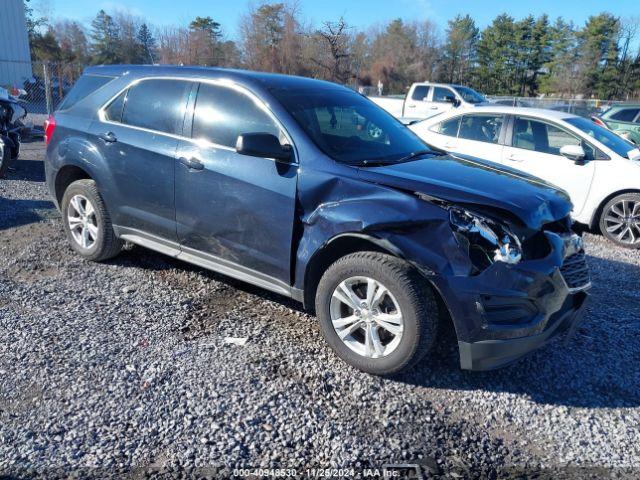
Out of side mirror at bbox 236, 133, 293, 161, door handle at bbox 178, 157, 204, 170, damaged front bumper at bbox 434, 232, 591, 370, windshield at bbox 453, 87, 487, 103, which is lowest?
damaged front bumper at bbox 434, 232, 591, 370

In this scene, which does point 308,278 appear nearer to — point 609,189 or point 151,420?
point 151,420

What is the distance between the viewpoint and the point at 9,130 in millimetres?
9398

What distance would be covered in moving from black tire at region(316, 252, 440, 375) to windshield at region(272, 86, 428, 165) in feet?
2.62

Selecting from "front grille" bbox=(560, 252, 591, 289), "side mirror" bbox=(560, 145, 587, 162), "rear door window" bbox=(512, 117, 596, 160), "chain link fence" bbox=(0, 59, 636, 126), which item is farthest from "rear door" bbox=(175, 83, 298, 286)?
"chain link fence" bbox=(0, 59, 636, 126)

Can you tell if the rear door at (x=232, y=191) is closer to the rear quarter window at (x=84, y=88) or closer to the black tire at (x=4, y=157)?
the rear quarter window at (x=84, y=88)

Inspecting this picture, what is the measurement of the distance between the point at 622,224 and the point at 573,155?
1069 millimetres

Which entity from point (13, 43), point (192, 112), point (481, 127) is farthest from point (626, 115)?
point (13, 43)

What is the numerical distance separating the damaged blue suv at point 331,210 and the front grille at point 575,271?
15 mm

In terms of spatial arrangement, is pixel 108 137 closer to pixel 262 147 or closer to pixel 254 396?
pixel 262 147

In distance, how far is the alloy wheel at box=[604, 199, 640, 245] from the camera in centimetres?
668

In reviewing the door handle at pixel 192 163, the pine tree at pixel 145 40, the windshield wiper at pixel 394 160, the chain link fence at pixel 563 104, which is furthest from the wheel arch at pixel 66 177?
the pine tree at pixel 145 40

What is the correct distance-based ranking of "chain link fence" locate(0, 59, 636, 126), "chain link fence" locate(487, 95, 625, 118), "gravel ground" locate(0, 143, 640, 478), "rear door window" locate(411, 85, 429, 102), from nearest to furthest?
"gravel ground" locate(0, 143, 640, 478) → "rear door window" locate(411, 85, 429, 102) → "chain link fence" locate(0, 59, 636, 126) → "chain link fence" locate(487, 95, 625, 118)

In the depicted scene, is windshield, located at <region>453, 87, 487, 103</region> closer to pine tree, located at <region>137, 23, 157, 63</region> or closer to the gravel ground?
the gravel ground

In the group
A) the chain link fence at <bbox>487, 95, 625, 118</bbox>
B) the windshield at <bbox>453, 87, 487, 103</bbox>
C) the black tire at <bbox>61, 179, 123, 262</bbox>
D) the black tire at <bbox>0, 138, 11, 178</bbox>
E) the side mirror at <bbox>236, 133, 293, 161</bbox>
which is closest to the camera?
the side mirror at <bbox>236, 133, 293, 161</bbox>
